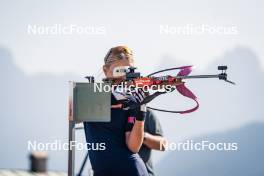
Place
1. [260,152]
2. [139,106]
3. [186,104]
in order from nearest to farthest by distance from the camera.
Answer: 1. [139,106]
2. [186,104]
3. [260,152]

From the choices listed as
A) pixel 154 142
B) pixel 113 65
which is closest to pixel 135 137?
pixel 154 142

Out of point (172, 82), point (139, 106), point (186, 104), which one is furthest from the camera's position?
point (186, 104)

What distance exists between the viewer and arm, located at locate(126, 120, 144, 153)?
2443 millimetres

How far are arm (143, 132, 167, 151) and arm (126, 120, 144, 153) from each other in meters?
0.13

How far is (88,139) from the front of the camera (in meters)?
2.63

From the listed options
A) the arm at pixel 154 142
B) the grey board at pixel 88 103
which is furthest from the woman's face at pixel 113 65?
the arm at pixel 154 142

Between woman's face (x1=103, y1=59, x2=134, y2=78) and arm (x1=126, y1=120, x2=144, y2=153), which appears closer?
arm (x1=126, y1=120, x2=144, y2=153)

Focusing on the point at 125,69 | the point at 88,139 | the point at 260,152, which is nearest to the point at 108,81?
the point at 125,69

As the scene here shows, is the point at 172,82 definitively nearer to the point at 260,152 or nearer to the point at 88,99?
the point at 88,99

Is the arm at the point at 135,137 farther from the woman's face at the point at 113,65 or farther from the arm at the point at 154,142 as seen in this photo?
the woman's face at the point at 113,65

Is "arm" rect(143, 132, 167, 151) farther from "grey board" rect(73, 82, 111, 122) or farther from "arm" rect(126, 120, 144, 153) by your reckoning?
"grey board" rect(73, 82, 111, 122)

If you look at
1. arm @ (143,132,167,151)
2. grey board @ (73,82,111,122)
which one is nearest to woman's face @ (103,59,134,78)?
grey board @ (73,82,111,122)

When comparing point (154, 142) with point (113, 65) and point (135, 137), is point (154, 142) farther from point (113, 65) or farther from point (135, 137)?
point (113, 65)

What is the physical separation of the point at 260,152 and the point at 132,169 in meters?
1.70
